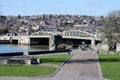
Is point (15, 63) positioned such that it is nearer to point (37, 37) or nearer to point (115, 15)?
point (115, 15)

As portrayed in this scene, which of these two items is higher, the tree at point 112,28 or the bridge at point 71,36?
the tree at point 112,28

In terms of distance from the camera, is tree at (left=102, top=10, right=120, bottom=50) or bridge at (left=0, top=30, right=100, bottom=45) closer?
tree at (left=102, top=10, right=120, bottom=50)

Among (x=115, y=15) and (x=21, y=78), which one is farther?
(x=115, y=15)

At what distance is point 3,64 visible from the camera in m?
44.5

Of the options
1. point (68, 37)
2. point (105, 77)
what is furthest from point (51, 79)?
point (68, 37)

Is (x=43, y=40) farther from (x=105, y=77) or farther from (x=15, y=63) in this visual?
(x=105, y=77)

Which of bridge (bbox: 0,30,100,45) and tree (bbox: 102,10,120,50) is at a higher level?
tree (bbox: 102,10,120,50)

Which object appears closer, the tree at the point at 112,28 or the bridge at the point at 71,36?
the tree at the point at 112,28

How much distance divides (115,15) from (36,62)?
38520 millimetres

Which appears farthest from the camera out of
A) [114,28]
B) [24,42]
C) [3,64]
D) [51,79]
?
[24,42]

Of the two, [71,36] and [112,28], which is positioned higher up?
[112,28]

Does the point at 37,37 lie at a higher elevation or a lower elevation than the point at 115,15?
lower

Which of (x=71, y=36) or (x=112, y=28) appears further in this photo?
(x=71, y=36)

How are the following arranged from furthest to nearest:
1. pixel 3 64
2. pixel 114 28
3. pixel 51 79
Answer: pixel 114 28, pixel 3 64, pixel 51 79
